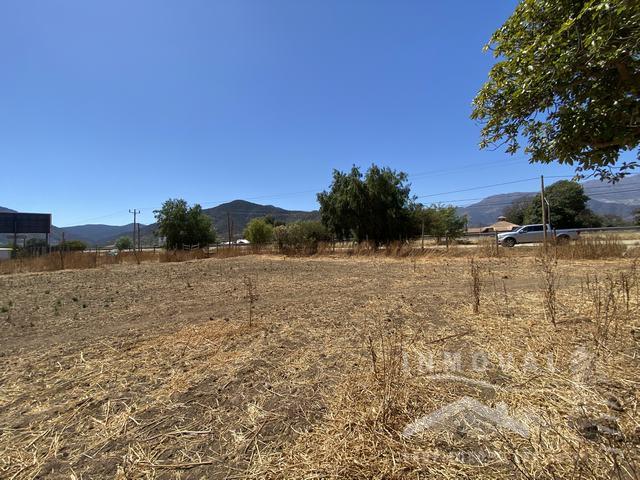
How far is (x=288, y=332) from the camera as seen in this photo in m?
3.68

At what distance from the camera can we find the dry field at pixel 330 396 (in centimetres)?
150

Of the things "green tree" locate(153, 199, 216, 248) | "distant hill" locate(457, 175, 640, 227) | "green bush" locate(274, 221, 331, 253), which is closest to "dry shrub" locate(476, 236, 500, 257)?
"distant hill" locate(457, 175, 640, 227)

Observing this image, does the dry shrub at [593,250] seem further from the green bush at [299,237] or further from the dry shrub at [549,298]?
the green bush at [299,237]

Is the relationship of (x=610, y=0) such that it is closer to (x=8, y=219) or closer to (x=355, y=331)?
(x=355, y=331)

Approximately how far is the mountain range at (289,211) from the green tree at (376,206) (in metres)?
10.1

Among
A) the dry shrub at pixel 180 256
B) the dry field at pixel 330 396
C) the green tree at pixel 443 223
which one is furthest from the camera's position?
the green tree at pixel 443 223

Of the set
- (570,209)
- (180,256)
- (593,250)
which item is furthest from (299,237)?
(570,209)

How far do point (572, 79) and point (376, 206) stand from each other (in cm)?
2082

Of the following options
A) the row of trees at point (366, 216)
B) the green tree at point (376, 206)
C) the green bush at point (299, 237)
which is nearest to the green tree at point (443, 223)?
the row of trees at point (366, 216)

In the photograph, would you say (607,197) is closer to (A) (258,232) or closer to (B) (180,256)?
(A) (258,232)

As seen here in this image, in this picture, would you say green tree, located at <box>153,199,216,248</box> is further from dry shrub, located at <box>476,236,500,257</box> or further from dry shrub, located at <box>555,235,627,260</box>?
dry shrub, located at <box>555,235,627,260</box>

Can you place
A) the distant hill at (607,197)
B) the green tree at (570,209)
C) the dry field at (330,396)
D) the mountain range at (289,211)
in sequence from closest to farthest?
1. the dry field at (330,396)
2. the distant hill at (607,197)
3. the mountain range at (289,211)
4. the green tree at (570,209)

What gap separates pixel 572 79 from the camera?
2.32 metres

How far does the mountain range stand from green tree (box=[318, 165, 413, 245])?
1012 centimetres
